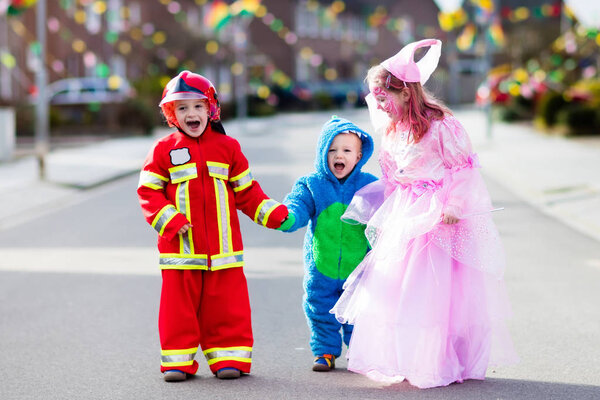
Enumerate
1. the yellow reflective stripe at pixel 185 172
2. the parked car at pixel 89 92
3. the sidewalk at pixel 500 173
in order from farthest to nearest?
Result: the parked car at pixel 89 92
the sidewalk at pixel 500 173
the yellow reflective stripe at pixel 185 172

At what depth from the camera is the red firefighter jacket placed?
4770 millimetres

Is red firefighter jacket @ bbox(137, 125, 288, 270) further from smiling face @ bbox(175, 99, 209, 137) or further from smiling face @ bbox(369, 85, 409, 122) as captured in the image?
smiling face @ bbox(369, 85, 409, 122)

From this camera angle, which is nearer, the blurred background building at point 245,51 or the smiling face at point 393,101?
the smiling face at point 393,101

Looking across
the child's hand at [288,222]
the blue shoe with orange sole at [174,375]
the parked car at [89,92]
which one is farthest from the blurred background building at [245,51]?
the blue shoe with orange sole at [174,375]

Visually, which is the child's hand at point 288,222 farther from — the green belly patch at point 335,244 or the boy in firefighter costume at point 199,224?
the green belly patch at point 335,244

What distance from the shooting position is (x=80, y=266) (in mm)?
8656

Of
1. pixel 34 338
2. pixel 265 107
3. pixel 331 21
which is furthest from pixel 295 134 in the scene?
pixel 331 21

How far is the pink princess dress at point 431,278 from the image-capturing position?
4660 mm

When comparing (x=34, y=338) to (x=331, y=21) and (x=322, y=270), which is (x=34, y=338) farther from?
(x=331, y=21)

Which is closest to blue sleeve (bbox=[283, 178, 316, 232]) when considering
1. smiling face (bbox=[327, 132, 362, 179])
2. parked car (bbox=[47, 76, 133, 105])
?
smiling face (bbox=[327, 132, 362, 179])

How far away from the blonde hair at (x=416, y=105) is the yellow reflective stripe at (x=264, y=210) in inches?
31.0

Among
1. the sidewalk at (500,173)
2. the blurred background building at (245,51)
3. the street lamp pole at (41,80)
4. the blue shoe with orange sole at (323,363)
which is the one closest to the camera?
the blue shoe with orange sole at (323,363)

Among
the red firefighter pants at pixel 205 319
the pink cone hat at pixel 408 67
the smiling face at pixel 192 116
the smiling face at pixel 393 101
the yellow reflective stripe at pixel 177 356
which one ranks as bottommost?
the yellow reflective stripe at pixel 177 356

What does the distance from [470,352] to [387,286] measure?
0.53m
